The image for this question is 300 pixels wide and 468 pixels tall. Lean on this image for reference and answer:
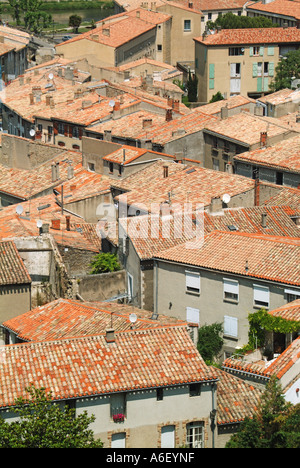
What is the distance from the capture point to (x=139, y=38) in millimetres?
101000

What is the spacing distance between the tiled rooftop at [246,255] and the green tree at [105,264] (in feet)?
13.1

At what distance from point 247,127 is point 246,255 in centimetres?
2551

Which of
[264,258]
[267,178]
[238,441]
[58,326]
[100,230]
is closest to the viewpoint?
[238,441]

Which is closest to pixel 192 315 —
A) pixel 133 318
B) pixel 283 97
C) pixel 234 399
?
pixel 133 318

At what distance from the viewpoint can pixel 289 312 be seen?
37938 millimetres

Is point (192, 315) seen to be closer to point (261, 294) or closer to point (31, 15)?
point (261, 294)

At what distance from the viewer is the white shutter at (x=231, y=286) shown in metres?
41.5

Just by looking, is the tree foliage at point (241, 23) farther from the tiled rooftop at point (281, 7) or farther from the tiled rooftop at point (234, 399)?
the tiled rooftop at point (234, 399)

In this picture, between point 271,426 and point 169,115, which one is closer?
point 271,426

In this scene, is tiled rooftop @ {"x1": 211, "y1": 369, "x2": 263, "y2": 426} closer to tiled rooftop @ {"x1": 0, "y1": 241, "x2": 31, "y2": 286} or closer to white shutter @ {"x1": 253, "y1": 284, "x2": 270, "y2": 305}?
white shutter @ {"x1": 253, "y1": 284, "x2": 270, "y2": 305}

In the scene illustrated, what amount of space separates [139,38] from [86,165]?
129ft

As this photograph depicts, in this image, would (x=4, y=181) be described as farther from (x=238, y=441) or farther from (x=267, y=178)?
(x=238, y=441)

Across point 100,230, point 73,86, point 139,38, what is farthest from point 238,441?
point 139,38

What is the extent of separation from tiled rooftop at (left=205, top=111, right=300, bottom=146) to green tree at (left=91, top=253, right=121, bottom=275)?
18.3m
